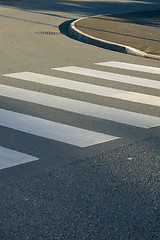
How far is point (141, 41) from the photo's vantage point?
13039 mm

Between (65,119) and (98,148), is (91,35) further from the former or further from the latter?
(98,148)

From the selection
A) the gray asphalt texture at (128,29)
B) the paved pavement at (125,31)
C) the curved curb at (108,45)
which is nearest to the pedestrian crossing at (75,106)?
the curved curb at (108,45)

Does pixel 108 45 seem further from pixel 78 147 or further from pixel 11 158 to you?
pixel 11 158

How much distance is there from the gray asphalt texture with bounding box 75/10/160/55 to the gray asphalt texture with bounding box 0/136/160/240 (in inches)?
280

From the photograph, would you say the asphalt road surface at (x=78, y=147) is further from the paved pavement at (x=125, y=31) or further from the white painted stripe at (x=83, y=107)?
the paved pavement at (x=125, y=31)

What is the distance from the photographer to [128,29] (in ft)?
49.3

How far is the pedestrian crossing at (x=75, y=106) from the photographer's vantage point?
5.90m

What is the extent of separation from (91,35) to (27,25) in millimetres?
3169

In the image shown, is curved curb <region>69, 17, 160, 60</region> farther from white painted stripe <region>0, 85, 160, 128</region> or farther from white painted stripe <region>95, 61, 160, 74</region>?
white painted stripe <region>0, 85, 160, 128</region>

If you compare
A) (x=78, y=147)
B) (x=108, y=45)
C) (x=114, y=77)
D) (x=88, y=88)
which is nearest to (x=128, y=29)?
(x=108, y=45)

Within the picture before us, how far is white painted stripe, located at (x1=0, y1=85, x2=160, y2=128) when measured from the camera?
6.62m

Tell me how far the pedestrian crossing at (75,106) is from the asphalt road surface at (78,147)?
1 centimetres

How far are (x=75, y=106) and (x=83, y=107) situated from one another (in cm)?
12

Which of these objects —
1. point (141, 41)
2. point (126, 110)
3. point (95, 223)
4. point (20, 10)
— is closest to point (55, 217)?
point (95, 223)
